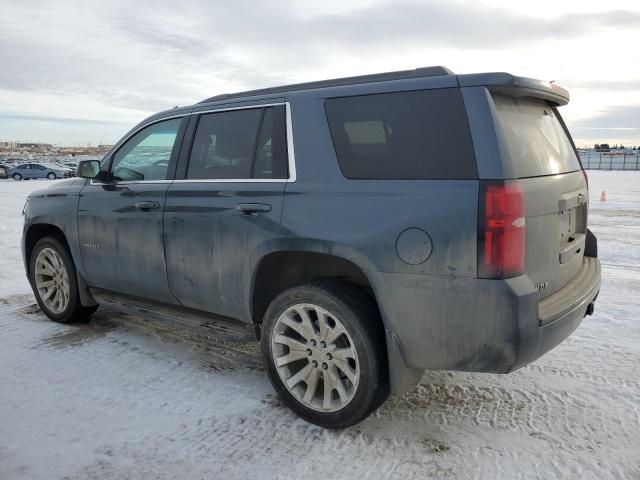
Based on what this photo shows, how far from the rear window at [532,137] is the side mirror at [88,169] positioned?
3272 millimetres

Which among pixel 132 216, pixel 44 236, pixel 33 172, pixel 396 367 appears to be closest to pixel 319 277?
pixel 396 367

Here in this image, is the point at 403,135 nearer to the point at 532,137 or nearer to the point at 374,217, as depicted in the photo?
the point at 374,217

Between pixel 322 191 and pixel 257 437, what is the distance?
4.73 ft

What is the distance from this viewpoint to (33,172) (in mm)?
39031

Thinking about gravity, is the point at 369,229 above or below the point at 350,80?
below

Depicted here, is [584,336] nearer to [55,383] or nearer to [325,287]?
[325,287]

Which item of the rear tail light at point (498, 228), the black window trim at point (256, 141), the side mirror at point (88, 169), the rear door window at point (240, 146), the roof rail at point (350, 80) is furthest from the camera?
the side mirror at point (88, 169)

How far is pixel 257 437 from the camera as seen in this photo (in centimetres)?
306

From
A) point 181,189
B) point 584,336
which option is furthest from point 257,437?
point 584,336

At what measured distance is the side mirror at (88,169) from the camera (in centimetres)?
446

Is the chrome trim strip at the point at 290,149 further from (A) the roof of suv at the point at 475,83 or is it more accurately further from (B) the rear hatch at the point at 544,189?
(B) the rear hatch at the point at 544,189

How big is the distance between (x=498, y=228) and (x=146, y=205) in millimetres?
2641

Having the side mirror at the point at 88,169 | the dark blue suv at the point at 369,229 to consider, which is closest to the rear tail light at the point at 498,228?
the dark blue suv at the point at 369,229

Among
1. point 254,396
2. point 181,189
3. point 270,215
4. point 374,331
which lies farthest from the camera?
point 181,189
